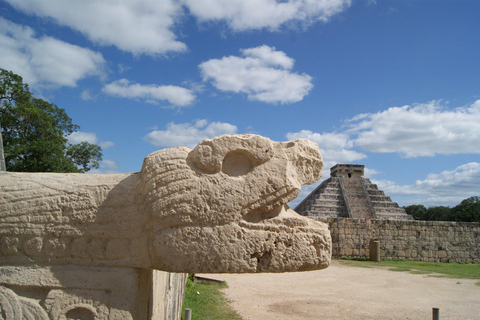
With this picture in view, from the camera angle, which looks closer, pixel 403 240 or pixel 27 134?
pixel 27 134

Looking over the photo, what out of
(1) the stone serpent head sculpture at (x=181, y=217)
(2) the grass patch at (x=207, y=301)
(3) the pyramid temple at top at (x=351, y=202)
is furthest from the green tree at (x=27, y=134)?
(3) the pyramid temple at top at (x=351, y=202)

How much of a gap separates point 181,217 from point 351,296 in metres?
6.93

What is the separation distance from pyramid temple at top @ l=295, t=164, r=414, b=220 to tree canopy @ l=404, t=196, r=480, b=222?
56.3 feet

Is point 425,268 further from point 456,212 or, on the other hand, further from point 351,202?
point 456,212

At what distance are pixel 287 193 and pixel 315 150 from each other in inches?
16.7

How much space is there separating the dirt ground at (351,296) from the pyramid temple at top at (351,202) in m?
10.2

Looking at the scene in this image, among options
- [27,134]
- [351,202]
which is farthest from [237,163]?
[351,202]

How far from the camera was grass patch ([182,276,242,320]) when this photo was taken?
5934 mm

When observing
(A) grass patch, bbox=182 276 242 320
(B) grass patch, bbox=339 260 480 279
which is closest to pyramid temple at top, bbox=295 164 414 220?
→ (B) grass patch, bbox=339 260 480 279

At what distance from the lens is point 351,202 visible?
893 inches

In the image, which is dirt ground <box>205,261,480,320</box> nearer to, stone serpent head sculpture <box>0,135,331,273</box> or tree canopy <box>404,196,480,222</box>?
stone serpent head sculpture <box>0,135,331,273</box>

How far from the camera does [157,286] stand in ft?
9.76

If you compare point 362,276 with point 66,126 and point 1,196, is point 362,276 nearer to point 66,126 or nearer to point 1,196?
point 1,196

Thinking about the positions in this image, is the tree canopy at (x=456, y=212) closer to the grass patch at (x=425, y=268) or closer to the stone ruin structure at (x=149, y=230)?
the grass patch at (x=425, y=268)
